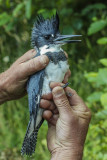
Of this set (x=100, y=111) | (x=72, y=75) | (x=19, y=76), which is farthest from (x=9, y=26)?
(x=19, y=76)

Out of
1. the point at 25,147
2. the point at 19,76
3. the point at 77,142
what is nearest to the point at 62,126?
the point at 77,142

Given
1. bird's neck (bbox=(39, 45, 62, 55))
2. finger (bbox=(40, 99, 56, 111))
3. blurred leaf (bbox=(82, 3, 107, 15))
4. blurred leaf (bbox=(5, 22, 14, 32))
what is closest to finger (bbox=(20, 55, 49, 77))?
bird's neck (bbox=(39, 45, 62, 55))

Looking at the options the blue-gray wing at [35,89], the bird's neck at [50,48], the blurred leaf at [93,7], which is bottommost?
the blue-gray wing at [35,89]

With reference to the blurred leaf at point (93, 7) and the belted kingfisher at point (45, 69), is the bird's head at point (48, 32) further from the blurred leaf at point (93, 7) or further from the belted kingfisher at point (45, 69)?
the blurred leaf at point (93, 7)

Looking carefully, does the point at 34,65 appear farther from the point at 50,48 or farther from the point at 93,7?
the point at 93,7

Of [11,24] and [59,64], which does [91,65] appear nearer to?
[11,24]

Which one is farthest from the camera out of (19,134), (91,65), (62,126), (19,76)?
(91,65)

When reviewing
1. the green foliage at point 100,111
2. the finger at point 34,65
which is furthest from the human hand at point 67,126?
the green foliage at point 100,111
